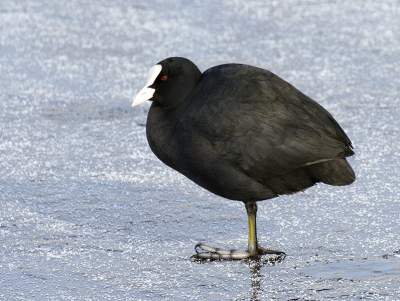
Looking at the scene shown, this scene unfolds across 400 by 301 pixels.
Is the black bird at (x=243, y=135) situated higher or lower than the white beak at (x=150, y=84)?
lower

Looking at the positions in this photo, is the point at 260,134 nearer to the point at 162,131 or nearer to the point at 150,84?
the point at 162,131

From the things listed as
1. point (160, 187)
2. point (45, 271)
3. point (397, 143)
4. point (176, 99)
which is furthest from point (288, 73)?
point (45, 271)

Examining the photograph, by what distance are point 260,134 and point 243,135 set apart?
0.08 metres

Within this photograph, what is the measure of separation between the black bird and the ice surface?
0.28 meters

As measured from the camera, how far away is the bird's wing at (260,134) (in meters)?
3.03

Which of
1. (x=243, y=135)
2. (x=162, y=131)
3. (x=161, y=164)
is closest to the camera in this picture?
(x=243, y=135)

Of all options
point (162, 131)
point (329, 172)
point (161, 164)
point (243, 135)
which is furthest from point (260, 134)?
point (161, 164)

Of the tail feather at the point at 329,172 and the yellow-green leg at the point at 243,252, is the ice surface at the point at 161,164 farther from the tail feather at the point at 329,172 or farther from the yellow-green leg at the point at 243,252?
the tail feather at the point at 329,172

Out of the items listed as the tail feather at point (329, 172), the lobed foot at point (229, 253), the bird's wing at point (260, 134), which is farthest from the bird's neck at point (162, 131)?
the tail feather at point (329, 172)

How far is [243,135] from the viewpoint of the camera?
3.03 metres

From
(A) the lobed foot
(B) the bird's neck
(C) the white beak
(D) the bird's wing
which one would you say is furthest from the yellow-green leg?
(C) the white beak

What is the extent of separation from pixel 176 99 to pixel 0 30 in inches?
163

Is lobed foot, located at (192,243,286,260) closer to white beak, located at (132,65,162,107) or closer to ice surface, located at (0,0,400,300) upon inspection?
ice surface, located at (0,0,400,300)

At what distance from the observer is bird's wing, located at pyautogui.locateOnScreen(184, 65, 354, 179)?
3.03m
